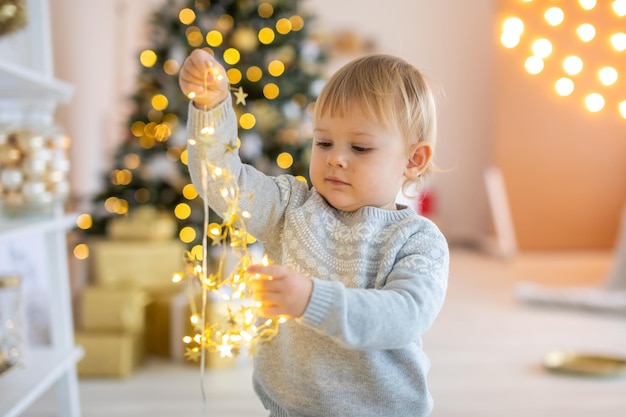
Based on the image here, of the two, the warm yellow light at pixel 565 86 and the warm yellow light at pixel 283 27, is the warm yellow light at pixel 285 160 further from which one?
the warm yellow light at pixel 565 86

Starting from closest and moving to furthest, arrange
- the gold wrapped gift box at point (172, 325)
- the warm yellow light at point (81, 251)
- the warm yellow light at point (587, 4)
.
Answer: the warm yellow light at point (587, 4)
the gold wrapped gift box at point (172, 325)
the warm yellow light at point (81, 251)

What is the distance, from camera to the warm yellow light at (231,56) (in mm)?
3318

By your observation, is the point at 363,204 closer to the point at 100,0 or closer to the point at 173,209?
the point at 173,209

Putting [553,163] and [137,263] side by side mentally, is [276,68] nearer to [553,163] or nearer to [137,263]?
[137,263]

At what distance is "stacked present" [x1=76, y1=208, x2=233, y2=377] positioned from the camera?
96.7 inches

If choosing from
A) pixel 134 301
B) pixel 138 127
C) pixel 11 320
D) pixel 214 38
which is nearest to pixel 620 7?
pixel 11 320

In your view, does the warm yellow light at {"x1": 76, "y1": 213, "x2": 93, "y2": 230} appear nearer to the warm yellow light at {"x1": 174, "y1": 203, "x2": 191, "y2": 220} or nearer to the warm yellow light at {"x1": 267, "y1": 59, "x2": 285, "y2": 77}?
the warm yellow light at {"x1": 174, "y1": 203, "x2": 191, "y2": 220}

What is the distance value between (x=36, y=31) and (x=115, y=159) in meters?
1.51

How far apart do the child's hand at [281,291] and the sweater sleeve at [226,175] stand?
154 mm

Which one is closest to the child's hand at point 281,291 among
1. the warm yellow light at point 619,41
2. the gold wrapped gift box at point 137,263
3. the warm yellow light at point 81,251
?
the warm yellow light at point 619,41

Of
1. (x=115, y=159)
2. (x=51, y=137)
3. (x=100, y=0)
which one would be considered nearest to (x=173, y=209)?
(x=115, y=159)

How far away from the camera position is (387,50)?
5574 millimetres

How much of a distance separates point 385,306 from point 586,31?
1314 millimetres

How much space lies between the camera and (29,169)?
5.97ft
